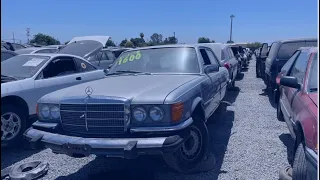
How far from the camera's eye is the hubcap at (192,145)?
401 cm

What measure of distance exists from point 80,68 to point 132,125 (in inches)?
153

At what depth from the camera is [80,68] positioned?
7047 millimetres

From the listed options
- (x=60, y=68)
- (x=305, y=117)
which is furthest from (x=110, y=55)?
(x=305, y=117)

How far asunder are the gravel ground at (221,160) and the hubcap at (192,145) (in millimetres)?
256

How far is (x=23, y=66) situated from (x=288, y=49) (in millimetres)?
6705

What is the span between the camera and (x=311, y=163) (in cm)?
279

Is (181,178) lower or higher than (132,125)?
lower

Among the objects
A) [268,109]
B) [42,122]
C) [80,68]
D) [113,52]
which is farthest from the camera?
[113,52]

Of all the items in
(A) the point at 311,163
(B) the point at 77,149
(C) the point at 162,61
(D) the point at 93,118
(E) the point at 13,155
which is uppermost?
(C) the point at 162,61

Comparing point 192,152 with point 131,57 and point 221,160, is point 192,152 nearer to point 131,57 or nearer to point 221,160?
point 221,160

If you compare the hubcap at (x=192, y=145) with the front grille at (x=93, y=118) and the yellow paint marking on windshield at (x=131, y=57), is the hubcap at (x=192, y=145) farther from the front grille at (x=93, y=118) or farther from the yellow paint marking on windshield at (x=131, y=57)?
the yellow paint marking on windshield at (x=131, y=57)

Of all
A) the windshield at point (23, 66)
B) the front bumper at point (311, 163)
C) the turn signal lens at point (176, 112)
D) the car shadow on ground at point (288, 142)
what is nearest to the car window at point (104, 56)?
the windshield at point (23, 66)

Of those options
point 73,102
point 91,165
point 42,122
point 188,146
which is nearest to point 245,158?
point 188,146

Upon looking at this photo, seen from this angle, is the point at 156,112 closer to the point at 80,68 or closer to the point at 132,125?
the point at 132,125
